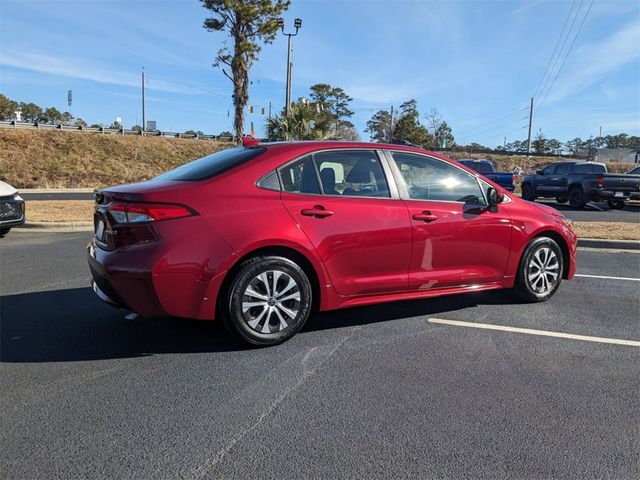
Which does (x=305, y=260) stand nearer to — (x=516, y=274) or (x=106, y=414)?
(x=106, y=414)

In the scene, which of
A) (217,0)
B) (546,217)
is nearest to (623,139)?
(217,0)

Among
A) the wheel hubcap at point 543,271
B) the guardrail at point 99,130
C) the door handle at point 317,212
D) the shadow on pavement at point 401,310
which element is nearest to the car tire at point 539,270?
the wheel hubcap at point 543,271

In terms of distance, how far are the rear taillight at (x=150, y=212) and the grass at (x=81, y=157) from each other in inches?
1098

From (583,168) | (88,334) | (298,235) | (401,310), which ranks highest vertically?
(583,168)

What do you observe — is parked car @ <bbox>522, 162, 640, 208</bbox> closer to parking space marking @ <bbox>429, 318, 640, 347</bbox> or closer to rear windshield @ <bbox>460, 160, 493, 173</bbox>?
rear windshield @ <bbox>460, 160, 493, 173</bbox>

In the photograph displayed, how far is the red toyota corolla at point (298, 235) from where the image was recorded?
3.60 m

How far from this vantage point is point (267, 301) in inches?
151

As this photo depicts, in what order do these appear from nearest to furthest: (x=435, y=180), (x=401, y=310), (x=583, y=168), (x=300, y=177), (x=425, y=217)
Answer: (x=300, y=177) < (x=425, y=217) < (x=435, y=180) < (x=401, y=310) < (x=583, y=168)

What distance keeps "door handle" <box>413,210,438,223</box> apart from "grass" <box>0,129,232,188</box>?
28.4 metres

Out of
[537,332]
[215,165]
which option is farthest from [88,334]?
[537,332]

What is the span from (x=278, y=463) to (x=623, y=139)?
14054 cm

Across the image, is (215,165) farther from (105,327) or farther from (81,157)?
(81,157)

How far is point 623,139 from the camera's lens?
120 m

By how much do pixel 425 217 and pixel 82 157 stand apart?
3861 centimetres
